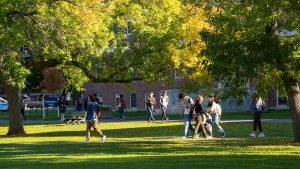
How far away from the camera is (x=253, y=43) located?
19422 millimetres

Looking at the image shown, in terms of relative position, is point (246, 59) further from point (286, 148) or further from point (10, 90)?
point (10, 90)

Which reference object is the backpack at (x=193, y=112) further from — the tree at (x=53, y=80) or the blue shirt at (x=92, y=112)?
the tree at (x=53, y=80)

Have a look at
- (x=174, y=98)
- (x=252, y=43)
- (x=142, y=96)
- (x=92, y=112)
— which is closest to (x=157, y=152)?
(x=252, y=43)

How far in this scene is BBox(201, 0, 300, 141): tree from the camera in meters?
19.4

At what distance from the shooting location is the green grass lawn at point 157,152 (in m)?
16.2

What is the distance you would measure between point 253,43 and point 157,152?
14.2 feet

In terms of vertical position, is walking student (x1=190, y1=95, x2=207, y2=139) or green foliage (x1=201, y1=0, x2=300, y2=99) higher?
green foliage (x1=201, y1=0, x2=300, y2=99)

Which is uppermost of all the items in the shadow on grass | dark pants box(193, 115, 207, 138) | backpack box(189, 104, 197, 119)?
backpack box(189, 104, 197, 119)

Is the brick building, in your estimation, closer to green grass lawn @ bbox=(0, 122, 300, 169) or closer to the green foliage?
green grass lawn @ bbox=(0, 122, 300, 169)

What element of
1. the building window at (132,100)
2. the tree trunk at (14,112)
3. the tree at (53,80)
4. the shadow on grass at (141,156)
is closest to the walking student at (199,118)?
the shadow on grass at (141,156)

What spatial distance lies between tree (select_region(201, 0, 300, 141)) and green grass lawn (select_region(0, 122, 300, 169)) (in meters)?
2.33

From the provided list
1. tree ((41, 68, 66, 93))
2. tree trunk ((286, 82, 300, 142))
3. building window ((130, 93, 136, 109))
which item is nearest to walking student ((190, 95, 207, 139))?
tree trunk ((286, 82, 300, 142))

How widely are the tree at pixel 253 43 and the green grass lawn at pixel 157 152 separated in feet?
7.64

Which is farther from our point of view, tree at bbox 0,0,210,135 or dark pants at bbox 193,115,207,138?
tree at bbox 0,0,210,135
